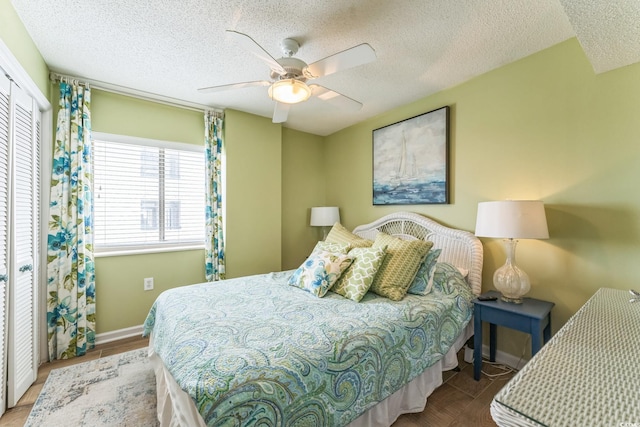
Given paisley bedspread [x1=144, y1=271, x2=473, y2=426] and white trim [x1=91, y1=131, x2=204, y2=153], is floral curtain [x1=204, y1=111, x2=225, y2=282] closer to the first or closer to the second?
white trim [x1=91, y1=131, x2=204, y2=153]

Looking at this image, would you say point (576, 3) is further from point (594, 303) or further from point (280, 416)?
point (280, 416)

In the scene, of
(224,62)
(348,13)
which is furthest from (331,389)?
(224,62)

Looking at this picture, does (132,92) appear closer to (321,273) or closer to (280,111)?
(280,111)

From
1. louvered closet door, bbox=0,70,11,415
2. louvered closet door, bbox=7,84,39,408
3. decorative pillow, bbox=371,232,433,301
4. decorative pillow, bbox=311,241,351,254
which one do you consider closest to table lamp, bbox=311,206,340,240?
decorative pillow, bbox=311,241,351,254

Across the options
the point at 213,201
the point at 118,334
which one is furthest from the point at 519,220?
the point at 118,334

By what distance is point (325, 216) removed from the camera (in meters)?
3.79

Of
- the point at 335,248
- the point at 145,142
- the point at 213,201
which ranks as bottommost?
the point at 335,248

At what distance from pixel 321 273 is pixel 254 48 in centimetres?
157

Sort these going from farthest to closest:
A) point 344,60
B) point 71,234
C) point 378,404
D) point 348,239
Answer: point 348,239, point 71,234, point 344,60, point 378,404

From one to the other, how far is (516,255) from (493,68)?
1609 millimetres

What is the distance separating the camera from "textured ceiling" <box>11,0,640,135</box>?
163cm

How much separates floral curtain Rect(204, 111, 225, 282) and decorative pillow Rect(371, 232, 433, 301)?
1945 mm

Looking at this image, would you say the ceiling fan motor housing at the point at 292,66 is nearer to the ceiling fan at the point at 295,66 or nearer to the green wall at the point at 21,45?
the ceiling fan at the point at 295,66

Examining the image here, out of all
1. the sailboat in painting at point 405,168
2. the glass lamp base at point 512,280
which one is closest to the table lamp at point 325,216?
the sailboat in painting at point 405,168
